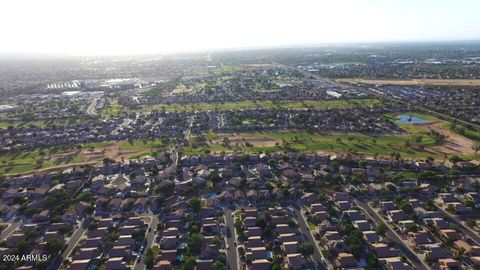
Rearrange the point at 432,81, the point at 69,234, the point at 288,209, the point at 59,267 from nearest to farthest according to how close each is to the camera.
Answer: the point at 59,267 < the point at 69,234 < the point at 288,209 < the point at 432,81

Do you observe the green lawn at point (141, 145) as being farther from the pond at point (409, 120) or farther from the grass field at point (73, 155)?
the pond at point (409, 120)

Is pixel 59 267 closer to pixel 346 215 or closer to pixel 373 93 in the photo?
pixel 346 215

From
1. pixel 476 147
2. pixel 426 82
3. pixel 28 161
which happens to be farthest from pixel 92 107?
pixel 426 82

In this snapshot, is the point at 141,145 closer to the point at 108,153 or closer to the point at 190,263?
the point at 108,153

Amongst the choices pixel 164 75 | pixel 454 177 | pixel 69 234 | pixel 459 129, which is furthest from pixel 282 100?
pixel 164 75

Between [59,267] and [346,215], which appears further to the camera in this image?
[346,215]

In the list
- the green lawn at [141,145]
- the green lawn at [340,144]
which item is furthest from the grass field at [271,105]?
the green lawn at [141,145]

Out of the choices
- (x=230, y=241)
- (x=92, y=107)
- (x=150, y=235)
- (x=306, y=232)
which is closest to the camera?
(x=230, y=241)
